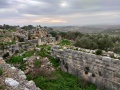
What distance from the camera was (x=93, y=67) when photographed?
42.9 feet

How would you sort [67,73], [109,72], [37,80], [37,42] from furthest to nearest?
1. [37,42]
2. [67,73]
3. [37,80]
4. [109,72]

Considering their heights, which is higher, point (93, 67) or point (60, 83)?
point (93, 67)

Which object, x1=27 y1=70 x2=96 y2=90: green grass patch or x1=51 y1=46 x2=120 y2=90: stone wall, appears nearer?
x1=51 y1=46 x2=120 y2=90: stone wall

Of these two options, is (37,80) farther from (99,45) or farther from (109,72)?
(99,45)

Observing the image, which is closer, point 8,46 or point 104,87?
point 104,87

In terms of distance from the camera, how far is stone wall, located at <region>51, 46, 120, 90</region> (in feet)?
37.2

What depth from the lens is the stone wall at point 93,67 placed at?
446 inches

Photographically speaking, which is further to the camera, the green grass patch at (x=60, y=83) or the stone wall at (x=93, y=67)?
the green grass patch at (x=60, y=83)

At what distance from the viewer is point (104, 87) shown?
1227cm

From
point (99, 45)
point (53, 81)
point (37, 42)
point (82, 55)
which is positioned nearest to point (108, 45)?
point (99, 45)

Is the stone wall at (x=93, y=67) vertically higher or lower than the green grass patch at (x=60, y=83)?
higher

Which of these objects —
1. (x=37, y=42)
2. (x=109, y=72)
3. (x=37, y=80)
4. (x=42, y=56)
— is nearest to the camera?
(x=109, y=72)

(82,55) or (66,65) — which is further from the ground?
(82,55)

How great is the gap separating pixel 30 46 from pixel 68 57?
822 cm
